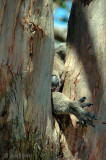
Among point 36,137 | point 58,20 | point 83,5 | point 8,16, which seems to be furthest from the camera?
point 58,20

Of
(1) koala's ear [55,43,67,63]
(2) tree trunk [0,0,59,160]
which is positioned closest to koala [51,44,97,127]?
(2) tree trunk [0,0,59,160]

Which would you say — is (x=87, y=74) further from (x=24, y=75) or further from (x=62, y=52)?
(x=62, y=52)

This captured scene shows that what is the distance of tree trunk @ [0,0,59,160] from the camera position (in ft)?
7.81

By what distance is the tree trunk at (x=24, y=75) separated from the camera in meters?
2.38

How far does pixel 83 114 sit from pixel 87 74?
0.42 metres

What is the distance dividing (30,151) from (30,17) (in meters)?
1.17

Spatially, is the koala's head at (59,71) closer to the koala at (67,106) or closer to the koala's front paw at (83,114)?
the koala at (67,106)

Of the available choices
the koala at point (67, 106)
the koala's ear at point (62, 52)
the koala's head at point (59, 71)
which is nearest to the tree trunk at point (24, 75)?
the koala at point (67, 106)

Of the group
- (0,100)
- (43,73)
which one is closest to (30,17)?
(43,73)

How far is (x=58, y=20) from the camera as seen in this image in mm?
8703

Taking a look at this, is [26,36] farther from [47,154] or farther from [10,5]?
[47,154]

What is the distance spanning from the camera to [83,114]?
8.92 ft

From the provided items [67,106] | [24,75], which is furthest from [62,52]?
[24,75]

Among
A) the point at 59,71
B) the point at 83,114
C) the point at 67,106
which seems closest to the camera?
the point at 83,114
